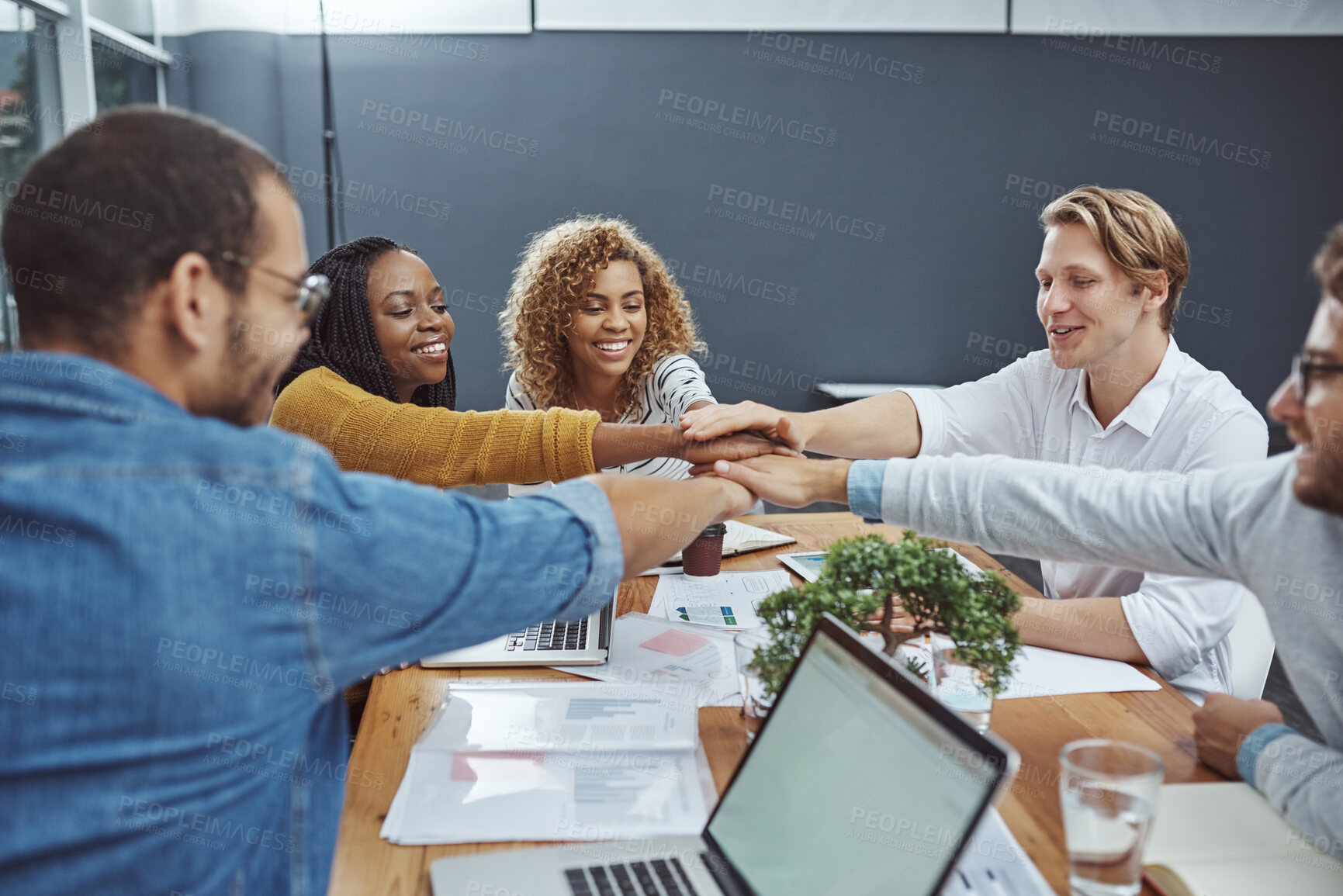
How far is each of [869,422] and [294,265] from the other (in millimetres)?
1493

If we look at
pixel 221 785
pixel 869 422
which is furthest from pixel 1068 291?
pixel 221 785

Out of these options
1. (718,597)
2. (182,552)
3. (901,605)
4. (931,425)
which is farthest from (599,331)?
(182,552)

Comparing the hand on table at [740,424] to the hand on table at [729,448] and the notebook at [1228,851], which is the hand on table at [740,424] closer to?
the hand on table at [729,448]

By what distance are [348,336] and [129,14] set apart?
3060 millimetres

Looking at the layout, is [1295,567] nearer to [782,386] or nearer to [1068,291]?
[1068,291]

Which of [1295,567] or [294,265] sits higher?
[294,265]

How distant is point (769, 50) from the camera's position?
450 centimetres

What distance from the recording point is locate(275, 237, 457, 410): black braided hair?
7.03 ft

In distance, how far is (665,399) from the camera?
2.75 meters

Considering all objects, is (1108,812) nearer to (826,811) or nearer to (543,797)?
(826,811)

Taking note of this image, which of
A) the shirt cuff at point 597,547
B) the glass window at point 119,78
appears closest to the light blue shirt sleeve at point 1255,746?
the shirt cuff at point 597,547

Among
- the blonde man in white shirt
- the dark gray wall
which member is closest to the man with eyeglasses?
the blonde man in white shirt

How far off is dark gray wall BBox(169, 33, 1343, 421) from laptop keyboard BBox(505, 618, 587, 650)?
128 inches

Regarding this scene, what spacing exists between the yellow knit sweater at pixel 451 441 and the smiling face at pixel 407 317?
0.29 meters
